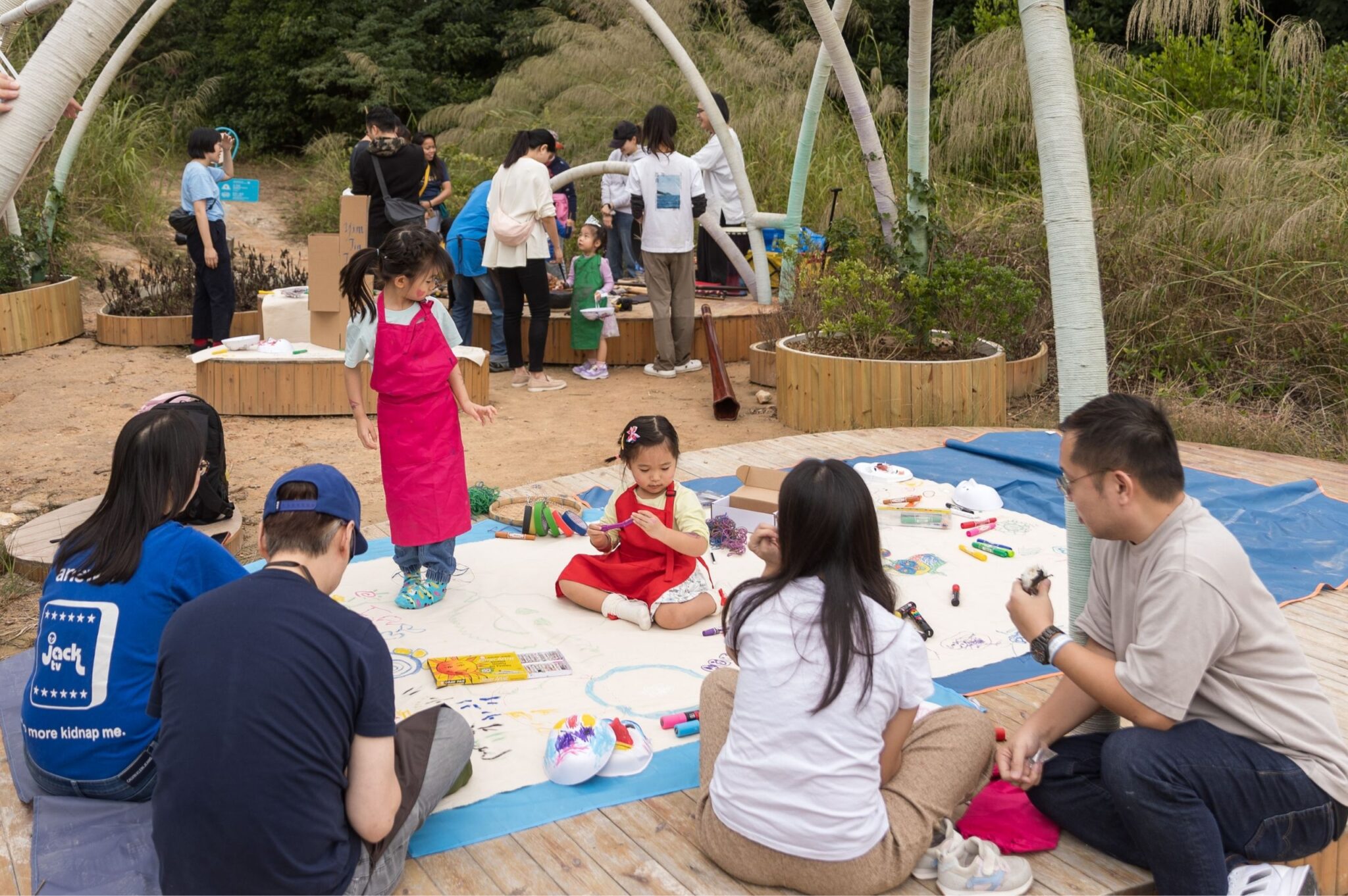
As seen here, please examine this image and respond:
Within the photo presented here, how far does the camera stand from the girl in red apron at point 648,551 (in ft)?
12.7

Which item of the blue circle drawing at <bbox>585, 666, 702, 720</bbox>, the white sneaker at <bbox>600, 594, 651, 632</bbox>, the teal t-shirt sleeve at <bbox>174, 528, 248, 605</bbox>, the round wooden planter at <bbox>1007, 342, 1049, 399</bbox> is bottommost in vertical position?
the blue circle drawing at <bbox>585, 666, 702, 720</bbox>

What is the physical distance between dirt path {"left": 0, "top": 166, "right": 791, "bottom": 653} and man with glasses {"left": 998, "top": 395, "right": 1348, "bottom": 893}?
365 centimetres

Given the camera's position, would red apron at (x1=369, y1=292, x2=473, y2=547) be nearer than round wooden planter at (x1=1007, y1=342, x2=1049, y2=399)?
Yes

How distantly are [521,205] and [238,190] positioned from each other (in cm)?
267

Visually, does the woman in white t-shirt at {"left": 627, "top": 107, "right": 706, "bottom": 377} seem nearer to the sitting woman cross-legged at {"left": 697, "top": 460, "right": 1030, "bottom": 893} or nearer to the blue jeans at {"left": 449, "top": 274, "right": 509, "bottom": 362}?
the blue jeans at {"left": 449, "top": 274, "right": 509, "bottom": 362}

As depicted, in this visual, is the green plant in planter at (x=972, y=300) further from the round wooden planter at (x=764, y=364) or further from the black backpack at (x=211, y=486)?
the black backpack at (x=211, y=486)

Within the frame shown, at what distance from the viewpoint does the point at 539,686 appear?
11.2ft

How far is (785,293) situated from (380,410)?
466 centimetres

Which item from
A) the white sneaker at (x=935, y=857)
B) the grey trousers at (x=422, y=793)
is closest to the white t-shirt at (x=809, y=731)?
the white sneaker at (x=935, y=857)

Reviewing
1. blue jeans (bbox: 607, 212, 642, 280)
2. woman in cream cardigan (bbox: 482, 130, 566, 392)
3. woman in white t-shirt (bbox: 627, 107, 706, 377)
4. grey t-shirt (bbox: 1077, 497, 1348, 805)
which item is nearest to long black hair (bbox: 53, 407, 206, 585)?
grey t-shirt (bbox: 1077, 497, 1348, 805)

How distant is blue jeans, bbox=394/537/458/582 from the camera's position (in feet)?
13.7

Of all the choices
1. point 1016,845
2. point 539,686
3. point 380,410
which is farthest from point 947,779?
point 380,410

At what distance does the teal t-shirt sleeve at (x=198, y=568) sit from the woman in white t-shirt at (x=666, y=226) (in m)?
5.38

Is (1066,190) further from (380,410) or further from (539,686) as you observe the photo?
(380,410)
